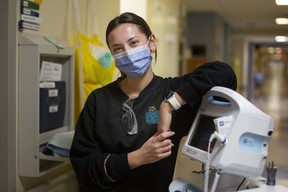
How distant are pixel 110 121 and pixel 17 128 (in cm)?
47

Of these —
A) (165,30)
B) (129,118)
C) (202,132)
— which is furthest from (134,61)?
(165,30)

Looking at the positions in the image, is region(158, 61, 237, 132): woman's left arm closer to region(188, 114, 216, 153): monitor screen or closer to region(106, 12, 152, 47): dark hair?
region(188, 114, 216, 153): monitor screen

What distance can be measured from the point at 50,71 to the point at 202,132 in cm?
86

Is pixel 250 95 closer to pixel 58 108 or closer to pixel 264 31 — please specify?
pixel 264 31

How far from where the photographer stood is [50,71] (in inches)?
70.2

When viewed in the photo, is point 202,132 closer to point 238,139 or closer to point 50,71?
point 238,139

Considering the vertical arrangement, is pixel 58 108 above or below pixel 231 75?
below

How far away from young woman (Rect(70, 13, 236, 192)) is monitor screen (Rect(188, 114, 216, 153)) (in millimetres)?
66

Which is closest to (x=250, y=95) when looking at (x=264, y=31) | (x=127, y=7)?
(x=264, y=31)

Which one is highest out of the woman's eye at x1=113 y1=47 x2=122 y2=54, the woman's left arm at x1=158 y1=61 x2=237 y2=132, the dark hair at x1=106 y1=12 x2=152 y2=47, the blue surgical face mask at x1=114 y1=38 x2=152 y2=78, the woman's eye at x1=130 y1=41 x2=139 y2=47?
the dark hair at x1=106 y1=12 x2=152 y2=47

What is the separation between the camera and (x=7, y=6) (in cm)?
151

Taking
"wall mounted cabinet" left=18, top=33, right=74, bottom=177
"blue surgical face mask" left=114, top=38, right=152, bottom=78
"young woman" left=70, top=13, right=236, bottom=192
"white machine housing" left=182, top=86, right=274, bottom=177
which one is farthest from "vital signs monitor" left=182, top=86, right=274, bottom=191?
"wall mounted cabinet" left=18, top=33, right=74, bottom=177

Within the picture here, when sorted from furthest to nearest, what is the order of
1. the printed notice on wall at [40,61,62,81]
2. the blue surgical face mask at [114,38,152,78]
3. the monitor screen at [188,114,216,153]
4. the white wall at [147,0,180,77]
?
the white wall at [147,0,180,77]
the printed notice on wall at [40,61,62,81]
the blue surgical face mask at [114,38,152,78]
the monitor screen at [188,114,216,153]

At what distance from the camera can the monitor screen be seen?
3.98ft
